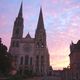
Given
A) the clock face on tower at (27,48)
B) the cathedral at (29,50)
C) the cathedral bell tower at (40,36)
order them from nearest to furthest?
1. the cathedral at (29,50)
2. the clock face on tower at (27,48)
3. the cathedral bell tower at (40,36)

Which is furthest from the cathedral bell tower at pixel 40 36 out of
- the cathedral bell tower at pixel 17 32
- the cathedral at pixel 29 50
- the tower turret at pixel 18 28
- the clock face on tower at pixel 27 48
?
the cathedral bell tower at pixel 17 32

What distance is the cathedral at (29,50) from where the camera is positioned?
2365 inches

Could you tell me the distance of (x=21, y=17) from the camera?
2712 inches

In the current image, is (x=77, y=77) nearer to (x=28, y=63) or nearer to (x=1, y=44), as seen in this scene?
(x=1, y=44)

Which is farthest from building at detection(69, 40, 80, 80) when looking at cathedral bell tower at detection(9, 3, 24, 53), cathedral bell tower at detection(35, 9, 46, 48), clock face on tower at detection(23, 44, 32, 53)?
cathedral bell tower at detection(9, 3, 24, 53)

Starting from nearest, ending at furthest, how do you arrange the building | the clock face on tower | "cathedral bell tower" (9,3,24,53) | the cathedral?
the building
the cathedral
the clock face on tower
"cathedral bell tower" (9,3,24,53)

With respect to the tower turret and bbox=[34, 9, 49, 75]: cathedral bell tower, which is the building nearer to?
bbox=[34, 9, 49, 75]: cathedral bell tower

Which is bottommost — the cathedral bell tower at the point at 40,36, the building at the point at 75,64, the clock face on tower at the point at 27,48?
the building at the point at 75,64

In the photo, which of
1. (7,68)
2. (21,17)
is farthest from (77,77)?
(21,17)

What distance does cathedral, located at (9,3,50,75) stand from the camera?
6008 centimetres

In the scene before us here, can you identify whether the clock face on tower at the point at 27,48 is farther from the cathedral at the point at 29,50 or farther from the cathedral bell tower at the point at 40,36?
the cathedral bell tower at the point at 40,36

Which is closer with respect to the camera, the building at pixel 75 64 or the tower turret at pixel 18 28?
the building at pixel 75 64

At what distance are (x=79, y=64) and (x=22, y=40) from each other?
30.0 metres

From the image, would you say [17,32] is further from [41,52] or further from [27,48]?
[41,52]
